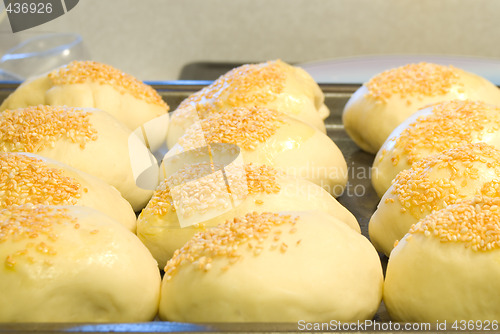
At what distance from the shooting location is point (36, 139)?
1.80 metres

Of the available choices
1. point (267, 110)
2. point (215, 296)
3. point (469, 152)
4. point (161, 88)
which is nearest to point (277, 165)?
point (267, 110)

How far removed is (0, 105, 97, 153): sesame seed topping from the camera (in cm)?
180

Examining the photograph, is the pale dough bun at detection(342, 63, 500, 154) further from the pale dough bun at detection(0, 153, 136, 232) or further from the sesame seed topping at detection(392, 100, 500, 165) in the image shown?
the pale dough bun at detection(0, 153, 136, 232)

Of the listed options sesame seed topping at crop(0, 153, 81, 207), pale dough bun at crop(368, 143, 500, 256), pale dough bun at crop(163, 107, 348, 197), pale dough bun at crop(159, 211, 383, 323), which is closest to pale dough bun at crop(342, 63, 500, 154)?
pale dough bun at crop(163, 107, 348, 197)

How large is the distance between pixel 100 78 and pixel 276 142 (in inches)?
30.1

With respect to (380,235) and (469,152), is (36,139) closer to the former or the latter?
(380,235)

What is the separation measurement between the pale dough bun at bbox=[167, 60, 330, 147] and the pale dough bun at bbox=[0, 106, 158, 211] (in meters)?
0.32

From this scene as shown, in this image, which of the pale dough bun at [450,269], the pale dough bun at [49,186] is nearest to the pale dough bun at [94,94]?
the pale dough bun at [49,186]

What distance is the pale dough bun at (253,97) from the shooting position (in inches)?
85.6

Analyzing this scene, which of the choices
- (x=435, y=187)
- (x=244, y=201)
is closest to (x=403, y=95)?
(x=435, y=187)

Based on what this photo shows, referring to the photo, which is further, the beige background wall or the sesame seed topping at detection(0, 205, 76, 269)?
the beige background wall

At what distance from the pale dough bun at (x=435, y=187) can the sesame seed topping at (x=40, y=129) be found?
2.95ft

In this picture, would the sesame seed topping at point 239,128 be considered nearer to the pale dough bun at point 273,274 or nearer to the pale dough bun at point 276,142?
the pale dough bun at point 276,142

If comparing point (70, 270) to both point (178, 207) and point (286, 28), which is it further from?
point (286, 28)
